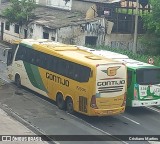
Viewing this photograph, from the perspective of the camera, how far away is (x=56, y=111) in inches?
845

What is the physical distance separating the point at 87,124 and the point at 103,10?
2449 centimetres

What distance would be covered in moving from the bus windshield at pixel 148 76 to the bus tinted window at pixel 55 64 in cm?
315

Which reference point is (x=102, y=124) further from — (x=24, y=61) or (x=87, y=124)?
(x=24, y=61)

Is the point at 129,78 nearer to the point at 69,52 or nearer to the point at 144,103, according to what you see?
the point at 144,103

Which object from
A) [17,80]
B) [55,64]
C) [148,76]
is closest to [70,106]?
[55,64]

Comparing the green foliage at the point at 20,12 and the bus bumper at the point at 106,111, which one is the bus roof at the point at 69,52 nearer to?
the bus bumper at the point at 106,111

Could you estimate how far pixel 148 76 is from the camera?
71.0ft

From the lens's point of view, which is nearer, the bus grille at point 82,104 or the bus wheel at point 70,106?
the bus grille at point 82,104

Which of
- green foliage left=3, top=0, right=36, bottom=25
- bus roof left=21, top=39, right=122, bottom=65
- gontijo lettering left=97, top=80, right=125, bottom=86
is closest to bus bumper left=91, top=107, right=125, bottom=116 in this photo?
gontijo lettering left=97, top=80, right=125, bottom=86

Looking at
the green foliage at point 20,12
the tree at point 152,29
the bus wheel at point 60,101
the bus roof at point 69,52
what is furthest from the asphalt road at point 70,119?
the green foliage at point 20,12

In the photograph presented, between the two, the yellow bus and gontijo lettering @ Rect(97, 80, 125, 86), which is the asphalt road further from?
gontijo lettering @ Rect(97, 80, 125, 86)

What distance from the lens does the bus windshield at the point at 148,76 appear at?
2139cm

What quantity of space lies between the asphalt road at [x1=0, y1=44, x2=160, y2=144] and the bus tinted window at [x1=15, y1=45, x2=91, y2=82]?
6.48 ft

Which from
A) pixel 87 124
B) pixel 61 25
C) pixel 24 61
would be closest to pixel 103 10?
pixel 61 25
